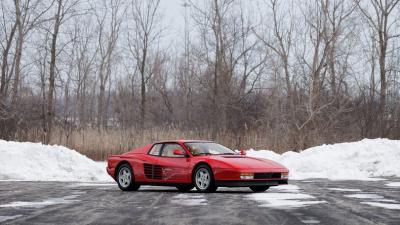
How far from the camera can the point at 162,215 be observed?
34.4 feet

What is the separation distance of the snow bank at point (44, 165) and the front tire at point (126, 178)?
5.59m

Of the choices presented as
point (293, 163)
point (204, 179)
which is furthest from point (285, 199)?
point (293, 163)

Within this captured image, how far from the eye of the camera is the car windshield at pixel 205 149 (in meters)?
16.2

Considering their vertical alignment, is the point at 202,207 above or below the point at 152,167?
below

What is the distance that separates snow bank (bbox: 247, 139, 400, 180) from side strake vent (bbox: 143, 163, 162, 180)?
8.06 metres

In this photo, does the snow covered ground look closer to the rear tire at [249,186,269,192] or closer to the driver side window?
the driver side window

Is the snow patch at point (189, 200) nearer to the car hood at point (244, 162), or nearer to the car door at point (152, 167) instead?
the car hood at point (244, 162)

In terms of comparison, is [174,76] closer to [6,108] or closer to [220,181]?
[6,108]

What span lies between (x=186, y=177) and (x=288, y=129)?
60.0 feet

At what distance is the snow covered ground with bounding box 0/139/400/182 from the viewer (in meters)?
22.9

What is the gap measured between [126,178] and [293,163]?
34.2 ft

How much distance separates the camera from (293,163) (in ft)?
85.1

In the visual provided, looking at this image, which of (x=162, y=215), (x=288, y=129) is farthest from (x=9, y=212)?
(x=288, y=129)

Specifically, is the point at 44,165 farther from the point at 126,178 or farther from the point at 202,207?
the point at 202,207
